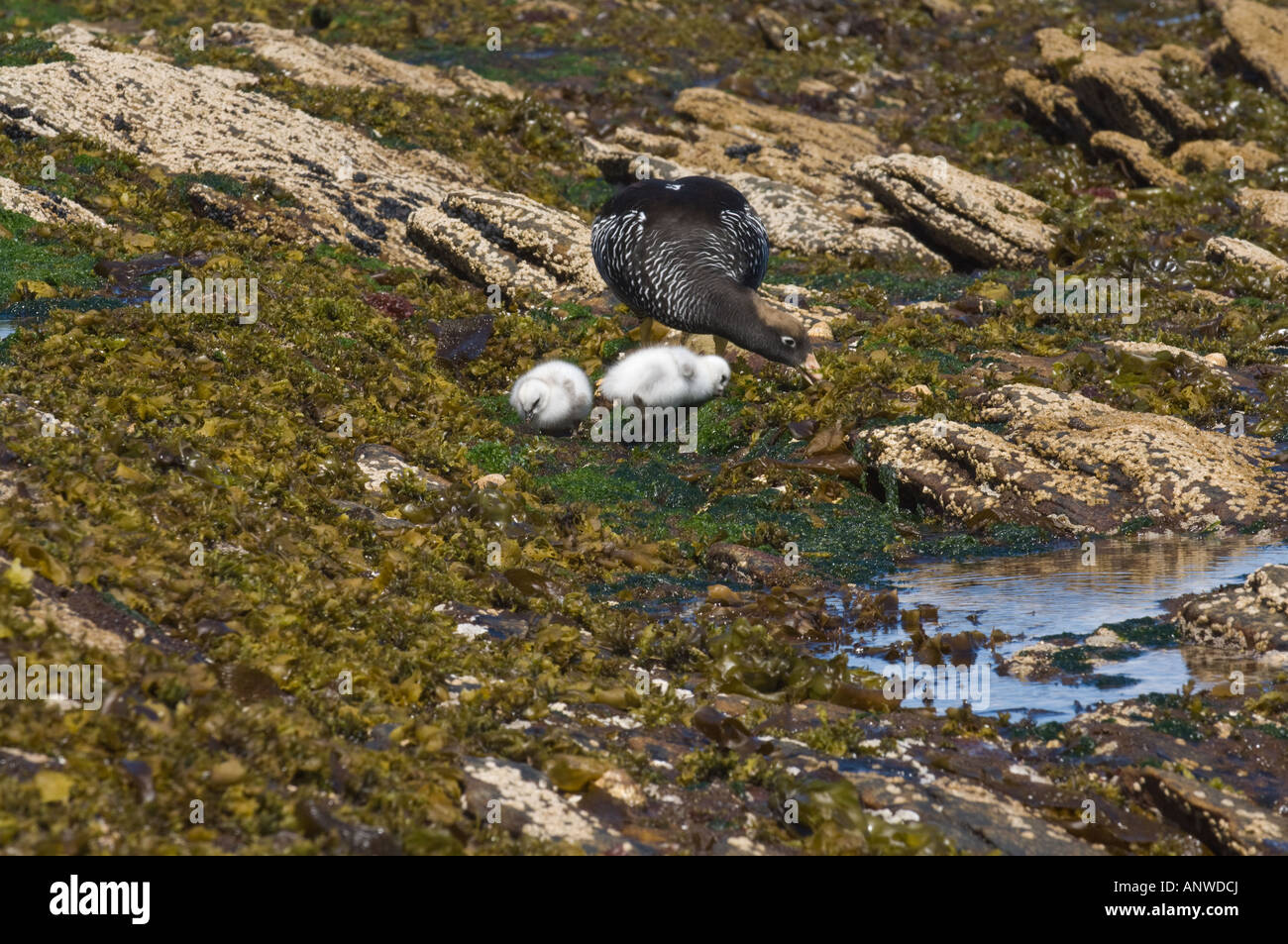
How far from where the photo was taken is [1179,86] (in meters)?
24.0

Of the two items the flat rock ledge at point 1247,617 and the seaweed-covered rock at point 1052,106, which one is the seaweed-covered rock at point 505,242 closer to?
the flat rock ledge at point 1247,617

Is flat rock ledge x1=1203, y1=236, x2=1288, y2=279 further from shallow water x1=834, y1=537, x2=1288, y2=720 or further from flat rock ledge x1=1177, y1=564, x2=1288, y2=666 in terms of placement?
flat rock ledge x1=1177, y1=564, x2=1288, y2=666

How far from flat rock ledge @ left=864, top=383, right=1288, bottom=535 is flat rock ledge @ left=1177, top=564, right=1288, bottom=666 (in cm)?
207

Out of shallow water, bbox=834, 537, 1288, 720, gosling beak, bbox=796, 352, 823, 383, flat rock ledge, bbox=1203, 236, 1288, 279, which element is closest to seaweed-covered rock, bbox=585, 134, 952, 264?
flat rock ledge, bbox=1203, 236, 1288, 279

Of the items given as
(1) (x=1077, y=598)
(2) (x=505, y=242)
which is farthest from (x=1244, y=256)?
(1) (x=1077, y=598)

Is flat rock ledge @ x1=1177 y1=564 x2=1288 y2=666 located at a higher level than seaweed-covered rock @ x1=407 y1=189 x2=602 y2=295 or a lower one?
lower

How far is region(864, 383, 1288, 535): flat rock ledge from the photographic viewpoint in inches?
391

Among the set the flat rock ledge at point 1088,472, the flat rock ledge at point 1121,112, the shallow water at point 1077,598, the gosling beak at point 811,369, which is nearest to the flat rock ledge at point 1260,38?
the flat rock ledge at point 1121,112

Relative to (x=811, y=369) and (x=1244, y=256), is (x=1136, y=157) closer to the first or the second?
(x=1244, y=256)

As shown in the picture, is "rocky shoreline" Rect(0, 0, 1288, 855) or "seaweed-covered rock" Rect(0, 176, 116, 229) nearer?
"rocky shoreline" Rect(0, 0, 1288, 855)

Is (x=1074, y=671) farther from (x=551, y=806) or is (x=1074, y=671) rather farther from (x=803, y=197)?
(x=803, y=197)

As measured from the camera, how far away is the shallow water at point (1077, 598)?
7.17 meters

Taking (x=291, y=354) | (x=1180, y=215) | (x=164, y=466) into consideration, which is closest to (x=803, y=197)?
(x=1180, y=215)
